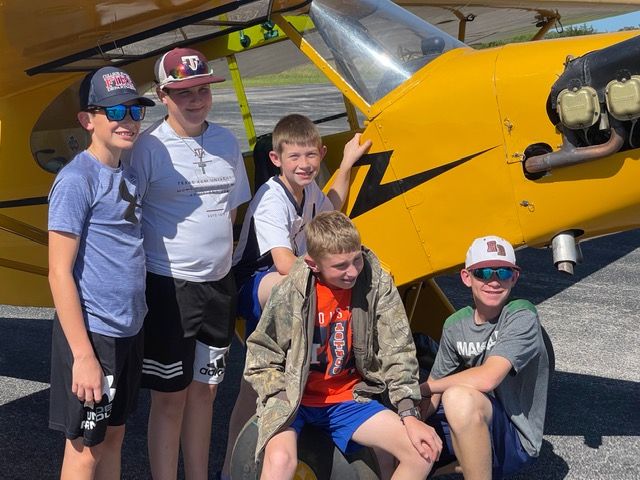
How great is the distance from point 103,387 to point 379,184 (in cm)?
154

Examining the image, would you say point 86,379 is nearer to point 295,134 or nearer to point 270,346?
point 270,346

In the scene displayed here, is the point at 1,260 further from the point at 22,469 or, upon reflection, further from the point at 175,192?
the point at 175,192

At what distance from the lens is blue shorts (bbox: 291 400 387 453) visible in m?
3.07

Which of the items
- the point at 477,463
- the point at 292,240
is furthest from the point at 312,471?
the point at 292,240

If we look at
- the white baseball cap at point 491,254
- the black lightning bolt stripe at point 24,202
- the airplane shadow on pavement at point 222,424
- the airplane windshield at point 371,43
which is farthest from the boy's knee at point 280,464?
the black lightning bolt stripe at point 24,202

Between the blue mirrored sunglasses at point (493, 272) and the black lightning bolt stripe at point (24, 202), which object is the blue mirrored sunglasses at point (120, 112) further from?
the black lightning bolt stripe at point (24, 202)

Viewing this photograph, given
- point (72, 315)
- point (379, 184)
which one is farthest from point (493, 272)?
point (72, 315)

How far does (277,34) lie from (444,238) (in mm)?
2145

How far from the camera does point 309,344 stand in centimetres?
304

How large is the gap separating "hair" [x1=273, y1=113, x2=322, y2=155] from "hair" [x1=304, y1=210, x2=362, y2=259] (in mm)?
634

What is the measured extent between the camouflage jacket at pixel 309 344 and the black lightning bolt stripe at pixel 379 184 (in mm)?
652

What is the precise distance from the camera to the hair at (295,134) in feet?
11.9

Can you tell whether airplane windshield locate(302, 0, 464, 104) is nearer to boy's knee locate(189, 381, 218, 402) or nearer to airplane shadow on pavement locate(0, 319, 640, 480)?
boy's knee locate(189, 381, 218, 402)

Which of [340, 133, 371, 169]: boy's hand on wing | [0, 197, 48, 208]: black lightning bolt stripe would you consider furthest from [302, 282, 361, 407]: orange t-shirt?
[0, 197, 48, 208]: black lightning bolt stripe
